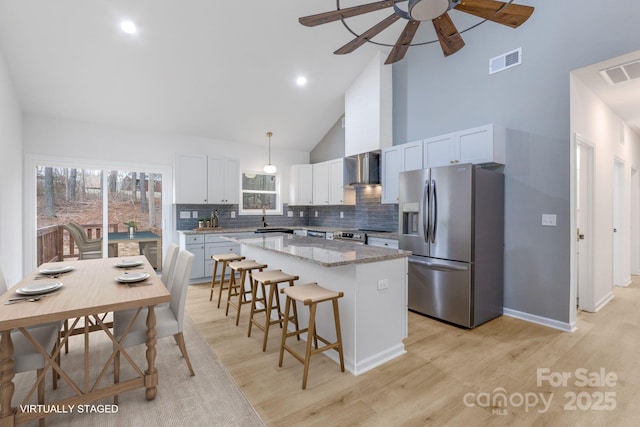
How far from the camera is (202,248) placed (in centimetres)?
519

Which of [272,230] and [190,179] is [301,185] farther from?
[190,179]

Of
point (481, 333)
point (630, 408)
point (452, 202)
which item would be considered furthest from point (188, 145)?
point (630, 408)

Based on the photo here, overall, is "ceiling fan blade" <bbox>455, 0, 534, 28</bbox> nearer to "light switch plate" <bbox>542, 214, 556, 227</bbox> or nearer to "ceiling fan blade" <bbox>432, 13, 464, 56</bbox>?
"ceiling fan blade" <bbox>432, 13, 464, 56</bbox>

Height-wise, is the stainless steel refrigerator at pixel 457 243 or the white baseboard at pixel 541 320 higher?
the stainless steel refrigerator at pixel 457 243

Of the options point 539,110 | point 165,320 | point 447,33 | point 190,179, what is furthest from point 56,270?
point 539,110

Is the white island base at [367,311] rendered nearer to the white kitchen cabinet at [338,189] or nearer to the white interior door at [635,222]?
the white kitchen cabinet at [338,189]

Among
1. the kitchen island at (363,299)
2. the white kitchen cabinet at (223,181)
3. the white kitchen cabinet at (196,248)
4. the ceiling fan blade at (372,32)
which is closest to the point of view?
the ceiling fan blade at (372,32)

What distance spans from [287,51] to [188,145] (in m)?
2.61

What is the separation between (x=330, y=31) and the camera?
425cm

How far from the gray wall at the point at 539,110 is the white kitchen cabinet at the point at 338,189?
2310 mm

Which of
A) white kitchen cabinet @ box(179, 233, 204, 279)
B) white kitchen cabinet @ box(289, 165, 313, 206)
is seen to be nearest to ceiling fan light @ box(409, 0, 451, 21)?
white kitchen cabinet @ box(179, 233, 204, 279)

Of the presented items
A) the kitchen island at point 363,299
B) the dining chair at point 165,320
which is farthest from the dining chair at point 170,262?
the kitchen island at point 363,299

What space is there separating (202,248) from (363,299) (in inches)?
144

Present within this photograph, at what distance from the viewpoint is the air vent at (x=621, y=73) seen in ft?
9.87
